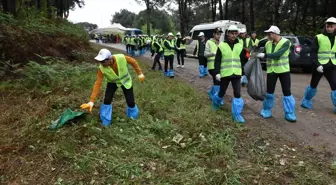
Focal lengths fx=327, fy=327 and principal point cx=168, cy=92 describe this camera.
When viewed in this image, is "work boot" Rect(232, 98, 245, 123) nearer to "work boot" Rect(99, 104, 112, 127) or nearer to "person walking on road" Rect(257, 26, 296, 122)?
"person walking on road" Rect(257, 26, 296, 122)

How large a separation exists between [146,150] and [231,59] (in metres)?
2.65

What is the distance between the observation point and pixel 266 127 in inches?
245

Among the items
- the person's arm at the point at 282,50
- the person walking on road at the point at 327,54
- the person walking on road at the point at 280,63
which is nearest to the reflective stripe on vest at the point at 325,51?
the person walking on road at the point at 327,54

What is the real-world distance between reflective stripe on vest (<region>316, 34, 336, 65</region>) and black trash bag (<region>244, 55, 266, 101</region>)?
54.8 inches

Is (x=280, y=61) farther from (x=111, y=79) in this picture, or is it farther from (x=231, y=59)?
(x=111, y=79)

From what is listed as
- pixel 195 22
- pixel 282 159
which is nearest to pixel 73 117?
pixel 282 159

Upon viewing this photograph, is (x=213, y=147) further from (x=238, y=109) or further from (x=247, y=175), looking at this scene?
(x=238, y=109)

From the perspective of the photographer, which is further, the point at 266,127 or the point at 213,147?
the point at 266,127

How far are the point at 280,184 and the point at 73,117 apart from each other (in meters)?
3.36

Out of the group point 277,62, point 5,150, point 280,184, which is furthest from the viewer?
point 277,62

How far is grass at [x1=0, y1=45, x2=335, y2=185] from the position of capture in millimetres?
4121

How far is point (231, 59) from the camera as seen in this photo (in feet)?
20.7

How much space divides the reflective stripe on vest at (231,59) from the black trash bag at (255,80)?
1.72 feet

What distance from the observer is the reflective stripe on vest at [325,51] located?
687 cm
